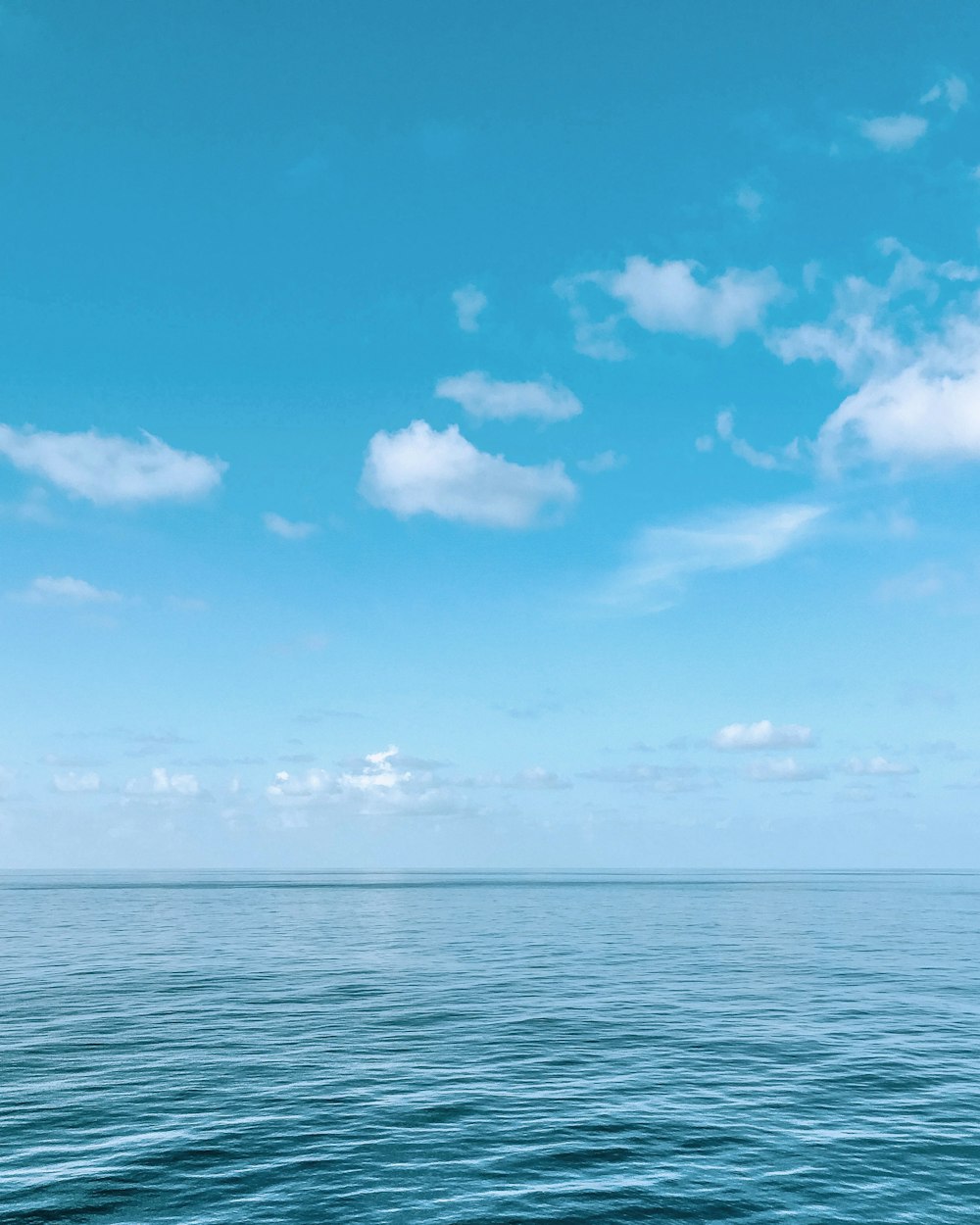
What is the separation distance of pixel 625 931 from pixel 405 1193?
88355mm

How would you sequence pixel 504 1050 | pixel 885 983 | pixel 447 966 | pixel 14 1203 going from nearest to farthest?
pixel 14 1203 → pixel 504 1050 → pixel 885 983 → pixel 447 966

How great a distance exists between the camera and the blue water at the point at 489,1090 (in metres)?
23.3

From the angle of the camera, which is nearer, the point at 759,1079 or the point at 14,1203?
the point at 14,1203

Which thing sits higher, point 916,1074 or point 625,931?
point 916,1074

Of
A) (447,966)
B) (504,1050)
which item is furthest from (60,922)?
(504,1050)

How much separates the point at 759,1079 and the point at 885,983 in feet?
105

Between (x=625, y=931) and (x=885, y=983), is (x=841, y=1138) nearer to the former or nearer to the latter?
(x=885, y=983)

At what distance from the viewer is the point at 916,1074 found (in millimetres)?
36062

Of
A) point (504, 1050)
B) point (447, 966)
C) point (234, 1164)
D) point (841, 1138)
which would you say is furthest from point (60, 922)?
point (841, 1138)

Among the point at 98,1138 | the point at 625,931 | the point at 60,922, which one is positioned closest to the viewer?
the point at 98,1138

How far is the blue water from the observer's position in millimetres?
23281

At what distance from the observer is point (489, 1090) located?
3312 cm

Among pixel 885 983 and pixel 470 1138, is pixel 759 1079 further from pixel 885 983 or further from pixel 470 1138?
pixel 885 983

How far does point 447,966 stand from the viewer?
70.7 metres
